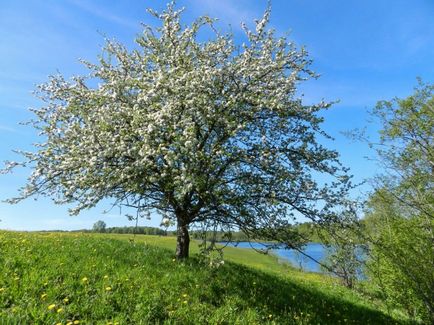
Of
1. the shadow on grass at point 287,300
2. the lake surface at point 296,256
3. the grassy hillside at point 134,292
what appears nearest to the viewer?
the grassy hillside at point 134,292

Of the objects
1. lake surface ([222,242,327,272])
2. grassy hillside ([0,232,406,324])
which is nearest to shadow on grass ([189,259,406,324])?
grassy hillside ([0,232,406,324])

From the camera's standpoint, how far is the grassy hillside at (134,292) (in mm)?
8734

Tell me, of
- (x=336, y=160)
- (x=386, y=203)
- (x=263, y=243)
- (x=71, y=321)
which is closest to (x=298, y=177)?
(x=336, y=160)

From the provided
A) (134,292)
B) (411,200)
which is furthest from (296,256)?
(134,292)

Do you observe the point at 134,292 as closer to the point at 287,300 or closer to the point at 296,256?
the point at 287,300

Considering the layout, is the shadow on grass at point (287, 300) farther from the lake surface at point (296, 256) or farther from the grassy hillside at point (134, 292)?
the lake surface at point (296, 256)

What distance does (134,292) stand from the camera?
10.1 meters

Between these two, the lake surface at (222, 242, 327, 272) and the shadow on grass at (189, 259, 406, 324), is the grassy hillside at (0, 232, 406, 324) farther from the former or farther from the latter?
the lake surface at (222, 242, 327, 272)

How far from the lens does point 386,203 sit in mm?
18500

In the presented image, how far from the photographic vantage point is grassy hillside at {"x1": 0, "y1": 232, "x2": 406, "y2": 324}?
8734 millimetres

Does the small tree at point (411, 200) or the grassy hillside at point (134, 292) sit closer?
the grassy hillside at point (134, 292)

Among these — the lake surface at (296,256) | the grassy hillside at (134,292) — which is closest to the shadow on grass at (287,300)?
the grassy hillside at (134,292)

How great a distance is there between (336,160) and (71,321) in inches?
407

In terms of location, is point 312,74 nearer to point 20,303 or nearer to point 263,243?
point 263,243
